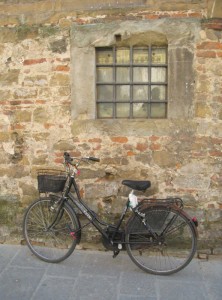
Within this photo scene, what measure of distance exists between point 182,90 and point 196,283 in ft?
6.90

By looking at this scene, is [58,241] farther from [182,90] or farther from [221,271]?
[182,90]

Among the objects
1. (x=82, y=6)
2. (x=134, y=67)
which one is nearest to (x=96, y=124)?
(x=134, y=67)

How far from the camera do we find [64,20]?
4.23 metres

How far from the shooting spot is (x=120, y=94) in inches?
170

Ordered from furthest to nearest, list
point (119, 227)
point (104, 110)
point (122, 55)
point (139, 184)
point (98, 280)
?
1. point (104, 110)
2. point (122, 55)
3. point (119, 227)
4. point (139, 184)
5. point (98, 280)

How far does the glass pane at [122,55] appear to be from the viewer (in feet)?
13.9

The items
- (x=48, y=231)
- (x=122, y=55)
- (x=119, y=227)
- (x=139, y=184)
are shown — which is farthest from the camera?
(x=122, y=55)

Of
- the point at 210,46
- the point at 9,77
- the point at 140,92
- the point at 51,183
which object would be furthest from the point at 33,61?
the point at 210,46

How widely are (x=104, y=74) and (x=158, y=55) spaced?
2.23 ft

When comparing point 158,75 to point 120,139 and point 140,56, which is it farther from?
point 120,139

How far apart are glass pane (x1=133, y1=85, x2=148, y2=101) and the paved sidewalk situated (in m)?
1.90

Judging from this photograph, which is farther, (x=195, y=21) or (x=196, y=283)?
(x=195, y=21)

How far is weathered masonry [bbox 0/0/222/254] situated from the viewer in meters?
4.08

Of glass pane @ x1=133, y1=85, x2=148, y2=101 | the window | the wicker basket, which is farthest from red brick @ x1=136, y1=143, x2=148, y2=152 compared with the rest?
the wicker basket
